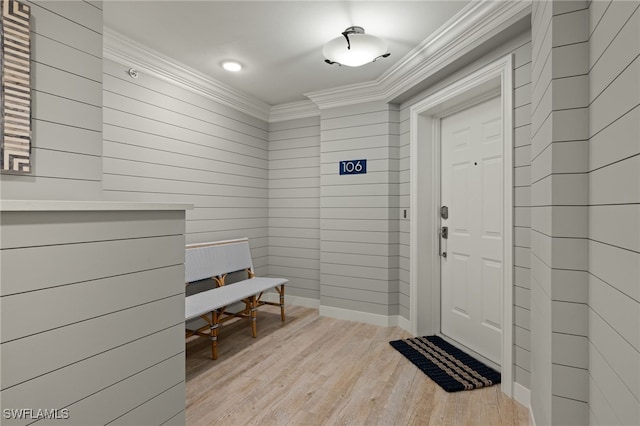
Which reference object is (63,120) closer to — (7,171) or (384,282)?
(7,171)

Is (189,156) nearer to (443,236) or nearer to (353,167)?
(353,167)

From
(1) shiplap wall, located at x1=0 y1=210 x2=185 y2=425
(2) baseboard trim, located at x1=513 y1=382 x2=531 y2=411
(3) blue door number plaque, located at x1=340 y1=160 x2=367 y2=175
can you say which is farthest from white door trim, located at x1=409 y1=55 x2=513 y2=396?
(1) shiplap wall, located at x1=0 y1=210 x2=185 y2=425

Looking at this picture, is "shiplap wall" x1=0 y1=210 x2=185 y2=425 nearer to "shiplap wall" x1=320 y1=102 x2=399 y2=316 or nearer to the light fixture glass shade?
the light fixture glass shade

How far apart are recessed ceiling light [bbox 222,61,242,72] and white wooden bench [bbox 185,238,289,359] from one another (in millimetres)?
1782

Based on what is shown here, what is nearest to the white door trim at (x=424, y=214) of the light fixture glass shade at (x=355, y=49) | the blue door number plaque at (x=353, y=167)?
the blue door number plaque at (x=353, y=167)

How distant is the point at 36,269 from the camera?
1.02 metres

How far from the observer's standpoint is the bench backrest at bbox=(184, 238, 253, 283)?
310cm

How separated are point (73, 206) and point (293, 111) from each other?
11.3 feet

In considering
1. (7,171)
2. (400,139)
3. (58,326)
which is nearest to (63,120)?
(7,171)

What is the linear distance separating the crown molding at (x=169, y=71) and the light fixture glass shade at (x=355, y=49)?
4.92 feet

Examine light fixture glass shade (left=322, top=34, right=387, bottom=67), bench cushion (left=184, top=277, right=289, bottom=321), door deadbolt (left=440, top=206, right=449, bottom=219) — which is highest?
light fixture glass shade (left=322, top=34, right=387, bottom=67)

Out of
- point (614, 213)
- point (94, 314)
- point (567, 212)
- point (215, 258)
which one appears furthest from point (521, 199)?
point (215, 258)

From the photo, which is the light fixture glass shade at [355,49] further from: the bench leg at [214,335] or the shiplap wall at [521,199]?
the bench leg at [214,335]

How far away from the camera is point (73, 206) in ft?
3.64
